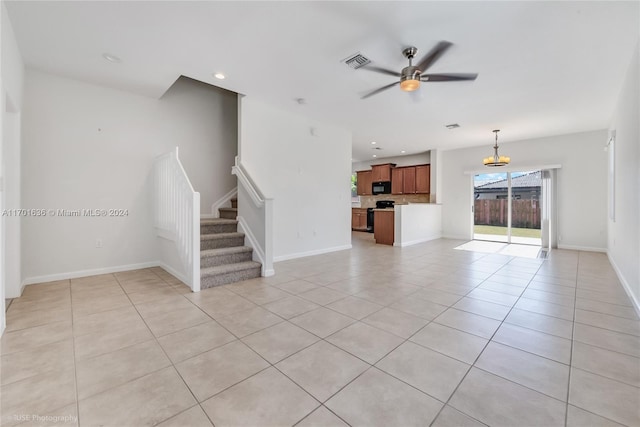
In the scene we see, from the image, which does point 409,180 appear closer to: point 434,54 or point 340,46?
point 434,54

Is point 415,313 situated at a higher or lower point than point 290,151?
lower

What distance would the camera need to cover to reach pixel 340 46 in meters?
2.91

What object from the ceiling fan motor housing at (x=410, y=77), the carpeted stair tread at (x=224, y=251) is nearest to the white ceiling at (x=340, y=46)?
the ceiling fan motor housing at (x=410, y=77)

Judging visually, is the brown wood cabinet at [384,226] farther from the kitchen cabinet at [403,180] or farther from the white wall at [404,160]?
the white wall at [404,160]

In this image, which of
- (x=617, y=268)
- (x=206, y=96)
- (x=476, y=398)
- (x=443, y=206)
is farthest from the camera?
(x=443, y=206)

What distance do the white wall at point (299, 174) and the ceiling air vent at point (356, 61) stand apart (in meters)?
1.98

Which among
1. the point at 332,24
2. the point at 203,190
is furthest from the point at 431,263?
the point at 203,190

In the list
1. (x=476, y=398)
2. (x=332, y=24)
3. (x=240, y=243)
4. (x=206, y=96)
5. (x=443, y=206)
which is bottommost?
(x=476, y=398)

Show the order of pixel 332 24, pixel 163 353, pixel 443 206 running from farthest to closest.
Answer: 1. pixel 443 206
2. pixel 332 24
3. pixel 163 353

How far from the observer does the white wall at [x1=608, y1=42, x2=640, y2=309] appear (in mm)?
2889

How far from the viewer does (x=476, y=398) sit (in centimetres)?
150

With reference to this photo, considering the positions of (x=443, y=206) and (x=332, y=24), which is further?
(x=443, y=206)

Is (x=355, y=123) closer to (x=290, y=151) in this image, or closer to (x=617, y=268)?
(x=290, y=151)

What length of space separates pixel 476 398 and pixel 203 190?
509 cm
